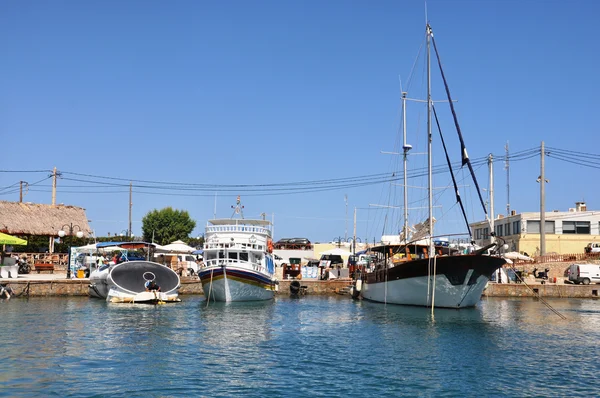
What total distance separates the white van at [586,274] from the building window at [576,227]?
18644 mm

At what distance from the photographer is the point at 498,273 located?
58.7 metres

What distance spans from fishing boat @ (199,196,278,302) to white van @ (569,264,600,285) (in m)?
29.4

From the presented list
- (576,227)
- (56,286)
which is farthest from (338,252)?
(56,286)

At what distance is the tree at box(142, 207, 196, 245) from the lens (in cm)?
9750

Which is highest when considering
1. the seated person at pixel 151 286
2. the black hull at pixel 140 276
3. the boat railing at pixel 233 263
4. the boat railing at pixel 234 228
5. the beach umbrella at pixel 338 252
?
the boat railing at pixel 234 228

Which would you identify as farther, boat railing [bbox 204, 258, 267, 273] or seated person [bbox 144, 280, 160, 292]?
boat railing [bbox 204, 258, 267, 273]

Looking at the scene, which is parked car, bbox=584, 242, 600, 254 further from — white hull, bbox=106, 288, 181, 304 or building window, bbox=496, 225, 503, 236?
white hull, bbox=106, 288, 181, 304

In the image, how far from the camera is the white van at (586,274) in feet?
195

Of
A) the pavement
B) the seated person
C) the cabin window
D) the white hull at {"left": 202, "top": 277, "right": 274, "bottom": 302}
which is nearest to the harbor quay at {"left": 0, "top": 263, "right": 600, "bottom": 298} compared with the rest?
the pavement

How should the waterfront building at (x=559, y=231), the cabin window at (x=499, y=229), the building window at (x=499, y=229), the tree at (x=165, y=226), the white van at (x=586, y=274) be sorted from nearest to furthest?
1. the white van at (x=586, y=274)
2. the waterfront building at (x=559, y=231)
3. the cabin window at (x=499, y=229)
4. the building window at (x=499, y=229)
5. the tree at (x=165, y=226)

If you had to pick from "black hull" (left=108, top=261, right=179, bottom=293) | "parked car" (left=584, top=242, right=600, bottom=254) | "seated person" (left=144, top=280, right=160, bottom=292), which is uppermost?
"parked car" (left=584, top=242, right=600, bottom=254)

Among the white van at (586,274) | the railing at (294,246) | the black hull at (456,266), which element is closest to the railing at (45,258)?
the railing at (294,246)

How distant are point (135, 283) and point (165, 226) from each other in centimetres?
5419

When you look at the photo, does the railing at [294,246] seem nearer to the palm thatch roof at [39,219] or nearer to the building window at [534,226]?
the building window at [534,226]
